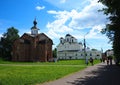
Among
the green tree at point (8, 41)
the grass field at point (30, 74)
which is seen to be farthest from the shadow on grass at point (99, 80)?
the green tree at point (8, 41)

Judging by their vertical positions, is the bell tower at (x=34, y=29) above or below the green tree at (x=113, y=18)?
above

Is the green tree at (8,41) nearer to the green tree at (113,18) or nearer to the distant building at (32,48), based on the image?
the distant building at (32,48)

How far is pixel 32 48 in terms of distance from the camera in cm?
9119

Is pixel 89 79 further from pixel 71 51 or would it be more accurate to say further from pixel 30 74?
pixel 71 51

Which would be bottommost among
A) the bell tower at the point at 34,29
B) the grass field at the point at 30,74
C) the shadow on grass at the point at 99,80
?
the shadow on grass at the point at 99,80

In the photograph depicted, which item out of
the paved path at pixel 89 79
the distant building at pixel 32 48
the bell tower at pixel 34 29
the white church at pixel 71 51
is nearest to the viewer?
the paved path at pixel 89 79

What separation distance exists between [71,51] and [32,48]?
74242mm

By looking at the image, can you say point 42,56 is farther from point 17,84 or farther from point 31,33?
point 17,84

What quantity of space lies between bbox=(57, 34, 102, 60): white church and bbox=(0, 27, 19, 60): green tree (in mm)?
44458

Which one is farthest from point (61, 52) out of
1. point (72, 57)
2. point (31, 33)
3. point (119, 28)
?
point (119, 28)

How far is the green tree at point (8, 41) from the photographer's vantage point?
384 ft

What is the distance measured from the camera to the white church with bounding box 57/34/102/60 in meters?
163

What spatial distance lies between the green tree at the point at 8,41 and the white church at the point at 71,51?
44458mm

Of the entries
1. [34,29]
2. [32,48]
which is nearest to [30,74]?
[32,48]
